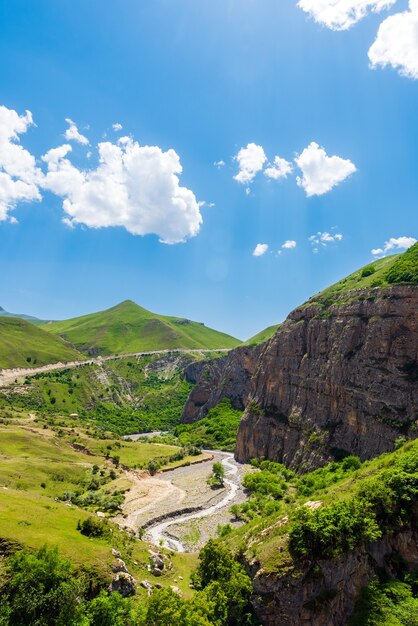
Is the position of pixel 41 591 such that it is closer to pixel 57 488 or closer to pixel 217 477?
pixel 57 488

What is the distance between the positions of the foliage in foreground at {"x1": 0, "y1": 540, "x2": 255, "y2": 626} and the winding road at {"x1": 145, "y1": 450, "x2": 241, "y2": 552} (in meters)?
18.3

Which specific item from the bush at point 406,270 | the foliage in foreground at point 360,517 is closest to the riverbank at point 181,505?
the foliage in foreground at point 360,517

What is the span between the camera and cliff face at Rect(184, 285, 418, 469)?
75.8 m

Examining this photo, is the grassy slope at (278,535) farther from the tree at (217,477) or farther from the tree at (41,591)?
the tree at (217,477)

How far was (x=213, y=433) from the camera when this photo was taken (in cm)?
16938

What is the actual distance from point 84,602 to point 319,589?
22.8m

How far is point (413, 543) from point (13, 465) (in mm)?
83641

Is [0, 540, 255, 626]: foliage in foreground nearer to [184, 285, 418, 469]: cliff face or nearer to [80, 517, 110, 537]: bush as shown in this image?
[80, 517, 110, 537]: bush

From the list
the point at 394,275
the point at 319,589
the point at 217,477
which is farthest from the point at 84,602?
the point at 394,275

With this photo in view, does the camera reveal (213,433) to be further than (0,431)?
Yes

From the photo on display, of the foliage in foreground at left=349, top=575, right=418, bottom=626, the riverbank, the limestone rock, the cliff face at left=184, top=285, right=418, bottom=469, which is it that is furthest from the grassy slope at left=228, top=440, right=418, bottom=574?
the cliff face at left=184, top=285, right=418, bottom=469

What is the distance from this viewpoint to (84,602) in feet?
106

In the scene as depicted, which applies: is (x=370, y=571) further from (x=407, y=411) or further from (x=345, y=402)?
(x=345, y=402)

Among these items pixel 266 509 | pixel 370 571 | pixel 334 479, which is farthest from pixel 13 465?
pixel 370 571
